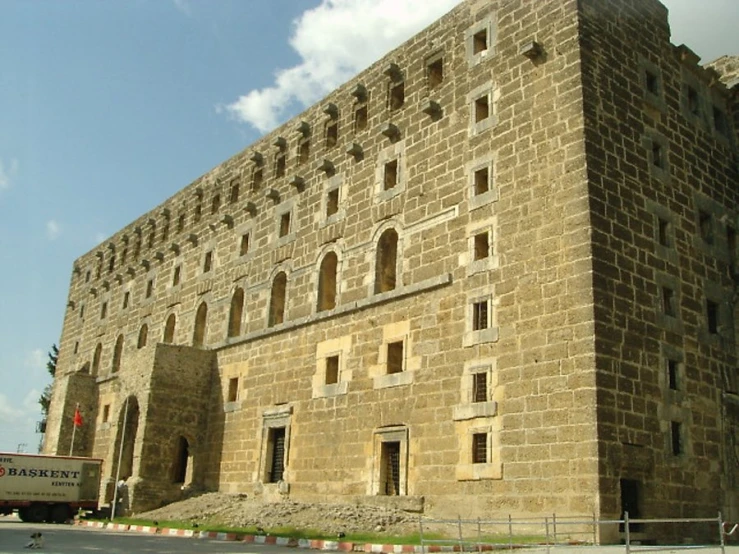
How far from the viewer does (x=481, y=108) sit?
66.8 feet

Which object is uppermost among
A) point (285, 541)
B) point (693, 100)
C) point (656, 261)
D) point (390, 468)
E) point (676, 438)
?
point (693, 100)

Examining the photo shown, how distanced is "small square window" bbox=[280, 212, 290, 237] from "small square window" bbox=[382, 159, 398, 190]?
16.8 ft

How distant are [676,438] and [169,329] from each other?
69.9ft

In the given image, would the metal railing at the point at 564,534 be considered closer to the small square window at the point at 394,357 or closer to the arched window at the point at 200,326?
the small square window at the point at 394,357

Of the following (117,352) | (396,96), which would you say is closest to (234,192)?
(396,96)

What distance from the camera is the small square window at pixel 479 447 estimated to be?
17464 mm

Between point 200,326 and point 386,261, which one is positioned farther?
point 200,326

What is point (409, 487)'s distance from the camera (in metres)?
18.9

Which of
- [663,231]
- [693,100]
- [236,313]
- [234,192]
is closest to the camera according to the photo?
[663,231]

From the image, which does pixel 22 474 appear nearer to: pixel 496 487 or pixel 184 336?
pixel 184 336

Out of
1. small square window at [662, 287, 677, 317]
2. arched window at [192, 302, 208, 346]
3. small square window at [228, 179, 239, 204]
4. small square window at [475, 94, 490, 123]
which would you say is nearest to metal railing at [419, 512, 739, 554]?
small square window at [662, 287, 677, 317]

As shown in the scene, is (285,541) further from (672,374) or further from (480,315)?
(672,374)

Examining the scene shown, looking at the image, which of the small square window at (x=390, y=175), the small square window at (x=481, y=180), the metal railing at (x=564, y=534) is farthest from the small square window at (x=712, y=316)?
the small square window at (x=390, y=175)

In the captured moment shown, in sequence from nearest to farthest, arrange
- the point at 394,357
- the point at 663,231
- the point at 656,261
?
the point at 656,261, the point at 663,231, the point at 394,357
